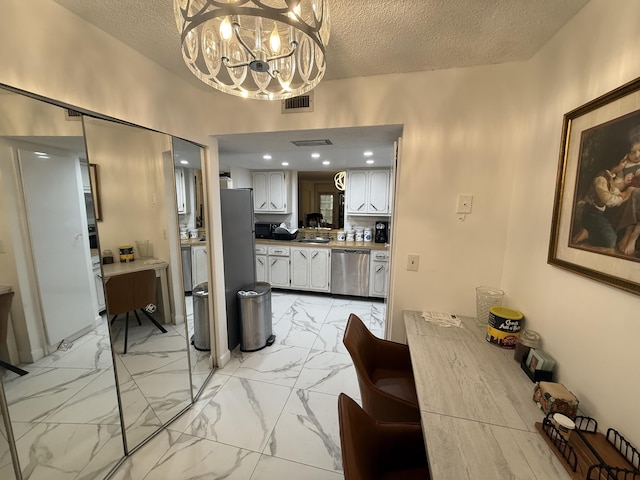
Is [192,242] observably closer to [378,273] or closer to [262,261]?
[262,261]

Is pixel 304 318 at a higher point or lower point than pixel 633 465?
lower

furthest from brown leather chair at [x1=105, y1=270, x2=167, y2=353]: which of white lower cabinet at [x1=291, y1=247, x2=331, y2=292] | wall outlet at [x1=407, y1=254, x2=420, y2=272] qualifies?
white lower cabinet at [x1=291, y1=247, x2=331, y2=292]

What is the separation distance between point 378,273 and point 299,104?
8.78 feet

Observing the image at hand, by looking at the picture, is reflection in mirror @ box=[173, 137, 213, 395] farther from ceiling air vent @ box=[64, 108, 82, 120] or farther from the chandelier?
the chandelier

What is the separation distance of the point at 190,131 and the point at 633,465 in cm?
260

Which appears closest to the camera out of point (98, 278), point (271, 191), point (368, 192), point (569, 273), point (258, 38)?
point (258, 38)

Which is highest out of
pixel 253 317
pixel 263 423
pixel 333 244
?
pixel 333 244

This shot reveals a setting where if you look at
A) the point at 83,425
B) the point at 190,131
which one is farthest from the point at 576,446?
the point at 190,131

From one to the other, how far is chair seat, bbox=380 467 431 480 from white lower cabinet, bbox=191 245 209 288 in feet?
5.83

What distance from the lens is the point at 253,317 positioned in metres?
2.54

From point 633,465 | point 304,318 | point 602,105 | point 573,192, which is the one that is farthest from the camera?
point 304,318

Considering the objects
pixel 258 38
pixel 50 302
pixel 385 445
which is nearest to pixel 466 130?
pixel 258 38

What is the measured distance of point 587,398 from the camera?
0.95m

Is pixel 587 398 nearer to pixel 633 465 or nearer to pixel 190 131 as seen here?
pixel 633 465
